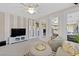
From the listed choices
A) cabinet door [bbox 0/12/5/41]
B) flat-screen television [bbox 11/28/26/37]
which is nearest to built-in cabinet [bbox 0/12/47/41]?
cabinet door [bbox 0/12/5/41]

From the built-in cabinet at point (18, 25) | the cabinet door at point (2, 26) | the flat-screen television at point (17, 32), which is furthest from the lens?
the flat-screen television at point (17, 32)

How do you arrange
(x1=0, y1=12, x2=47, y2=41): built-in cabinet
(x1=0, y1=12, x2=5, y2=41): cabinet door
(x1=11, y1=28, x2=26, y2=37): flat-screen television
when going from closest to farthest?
1. (x1=0, y1=12, x2=5, y2=41): cabinet door
2. (x1=0, y1=12, x2=47, y2=41): built-in cabinet
3. (x1=11, y1=28, x2=26, y2=37): flat-screen television

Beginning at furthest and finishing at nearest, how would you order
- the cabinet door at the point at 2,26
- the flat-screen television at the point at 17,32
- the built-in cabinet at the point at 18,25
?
1. the flat-screen television at the point at 17,32
2. the built-in cabinet at the point at 18,25
3. the cabinet door at the point at 2,26

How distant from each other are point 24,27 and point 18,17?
115 centimetres

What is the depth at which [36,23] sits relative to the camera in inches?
456

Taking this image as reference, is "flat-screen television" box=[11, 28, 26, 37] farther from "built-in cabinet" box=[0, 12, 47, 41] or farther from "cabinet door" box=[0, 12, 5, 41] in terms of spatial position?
"cabinet door" box=[0, 12, 5, 41]

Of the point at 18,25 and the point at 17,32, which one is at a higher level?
the point at 18,25

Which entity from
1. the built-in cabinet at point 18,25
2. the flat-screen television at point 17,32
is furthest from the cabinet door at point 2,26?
the flat-screen television at point 17,32

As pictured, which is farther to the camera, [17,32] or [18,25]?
[18,25]

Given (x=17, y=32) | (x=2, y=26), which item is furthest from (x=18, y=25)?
(x=2, y=26)

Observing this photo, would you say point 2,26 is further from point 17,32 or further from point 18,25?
point 18,25

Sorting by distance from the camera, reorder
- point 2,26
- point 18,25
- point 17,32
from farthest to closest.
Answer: point 18,25, point 17,32, point 2,26

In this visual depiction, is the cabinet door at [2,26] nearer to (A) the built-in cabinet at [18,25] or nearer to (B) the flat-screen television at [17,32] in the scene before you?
(A) the built-in cabinet at [18,25]

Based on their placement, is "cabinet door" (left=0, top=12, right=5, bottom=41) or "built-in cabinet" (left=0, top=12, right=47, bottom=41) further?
"built-in cabinet" (left=0, top=12, right=47, bottom=41)
